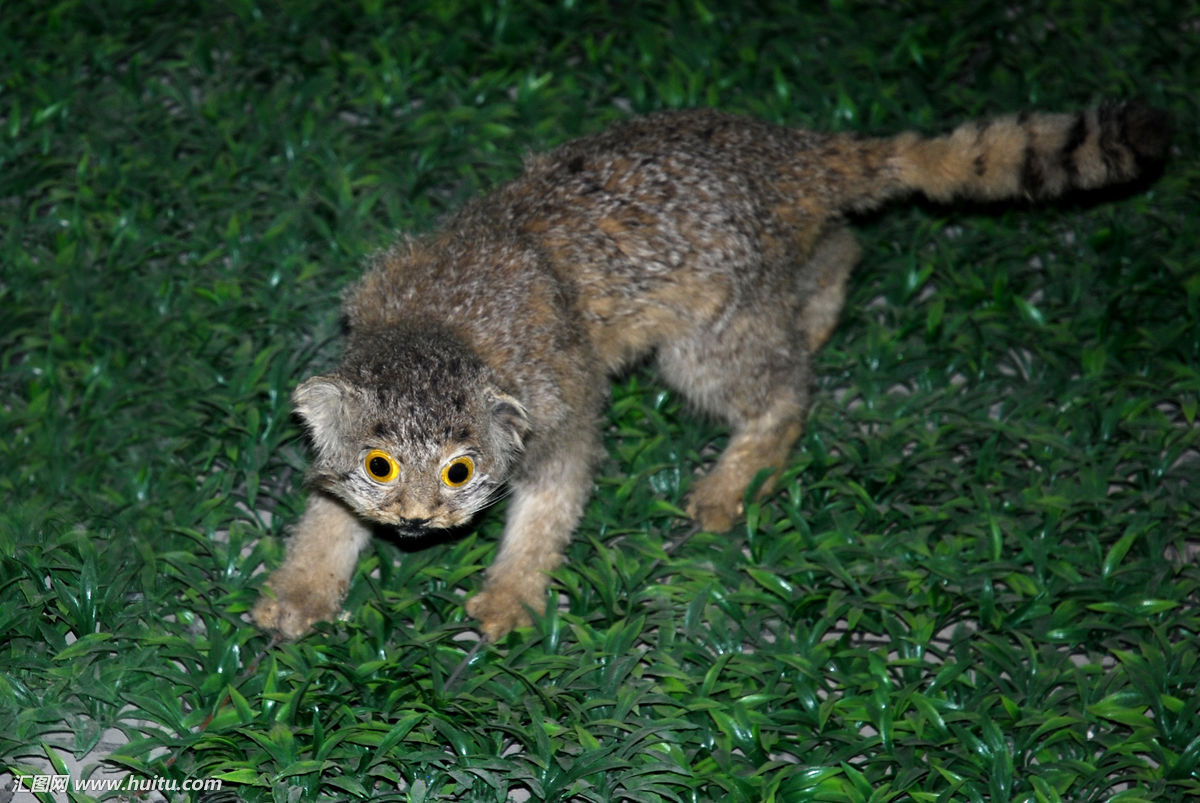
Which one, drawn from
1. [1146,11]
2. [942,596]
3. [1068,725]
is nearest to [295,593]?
[942,596]

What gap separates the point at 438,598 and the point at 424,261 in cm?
127

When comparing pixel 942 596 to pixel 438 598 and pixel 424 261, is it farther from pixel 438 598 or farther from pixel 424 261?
pixel 424 261

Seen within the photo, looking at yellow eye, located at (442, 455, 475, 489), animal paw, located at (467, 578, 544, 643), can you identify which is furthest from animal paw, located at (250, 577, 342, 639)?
yellow eye, located at (442, 455, 475, 489)

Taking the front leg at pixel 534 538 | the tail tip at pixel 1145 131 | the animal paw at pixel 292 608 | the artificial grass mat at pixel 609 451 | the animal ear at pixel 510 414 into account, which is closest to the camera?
the animal ear at pixel 510 414

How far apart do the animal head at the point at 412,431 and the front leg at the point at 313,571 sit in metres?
0.47

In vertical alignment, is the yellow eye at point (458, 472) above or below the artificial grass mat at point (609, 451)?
above

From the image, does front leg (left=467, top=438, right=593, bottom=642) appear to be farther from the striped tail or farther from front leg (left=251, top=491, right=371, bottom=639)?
the striped tail

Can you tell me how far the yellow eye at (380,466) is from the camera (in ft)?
11.6

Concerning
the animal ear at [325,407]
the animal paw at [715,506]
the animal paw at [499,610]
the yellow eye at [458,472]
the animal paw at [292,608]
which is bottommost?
the animal paw at [715,506]

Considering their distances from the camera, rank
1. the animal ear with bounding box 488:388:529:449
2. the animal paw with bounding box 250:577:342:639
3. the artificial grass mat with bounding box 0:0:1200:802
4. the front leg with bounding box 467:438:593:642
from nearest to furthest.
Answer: the animal ear with bounding box 488:388:529:449 → the artificial grass mat with bounding box 0:0:1200:802 → the animal paw with bounding box 250:577:342:639 → the front leg with bounding box 467:438:593:642

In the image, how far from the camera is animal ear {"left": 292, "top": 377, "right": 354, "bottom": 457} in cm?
352

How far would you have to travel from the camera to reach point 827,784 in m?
3.66

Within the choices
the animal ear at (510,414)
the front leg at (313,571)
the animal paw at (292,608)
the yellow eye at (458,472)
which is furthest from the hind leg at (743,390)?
the animal paw at (292,608)

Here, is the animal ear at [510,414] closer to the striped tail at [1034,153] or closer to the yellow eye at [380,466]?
the yellow eye at [380,466]
